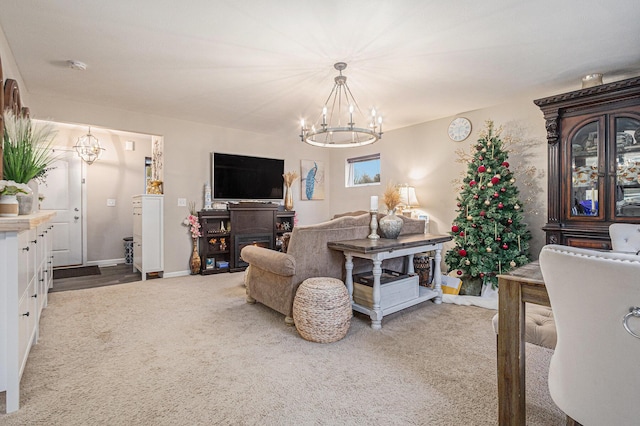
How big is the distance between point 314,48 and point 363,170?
3625mm

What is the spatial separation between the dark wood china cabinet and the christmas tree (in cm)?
34

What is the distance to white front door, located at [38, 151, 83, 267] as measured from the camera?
5312 mm

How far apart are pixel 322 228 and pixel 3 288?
2.04 m

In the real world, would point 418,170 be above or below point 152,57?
below

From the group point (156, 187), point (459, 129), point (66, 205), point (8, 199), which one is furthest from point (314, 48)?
point (66, 205)

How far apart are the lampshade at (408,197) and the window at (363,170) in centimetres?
100

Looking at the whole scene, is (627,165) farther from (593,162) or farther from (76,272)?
(76,272)

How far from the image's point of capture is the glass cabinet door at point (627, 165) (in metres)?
2.85

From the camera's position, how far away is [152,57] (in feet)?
9.32

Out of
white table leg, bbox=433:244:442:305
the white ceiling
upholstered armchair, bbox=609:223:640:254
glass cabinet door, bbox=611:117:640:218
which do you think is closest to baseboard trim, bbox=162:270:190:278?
the white ceiling

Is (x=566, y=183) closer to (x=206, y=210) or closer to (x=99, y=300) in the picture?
(x=206, y=210)

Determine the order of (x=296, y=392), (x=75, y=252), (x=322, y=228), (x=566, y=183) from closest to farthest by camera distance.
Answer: (x=296, y=392), (x=322, y=228), (x=566, y=183), (x=75, y=252)

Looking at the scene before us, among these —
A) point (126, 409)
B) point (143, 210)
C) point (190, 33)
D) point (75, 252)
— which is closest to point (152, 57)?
point (190, 33)

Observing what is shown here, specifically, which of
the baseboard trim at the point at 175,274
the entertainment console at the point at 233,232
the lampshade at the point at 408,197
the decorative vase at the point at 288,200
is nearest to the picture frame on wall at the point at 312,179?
the decorative vase at the point at 288,200
